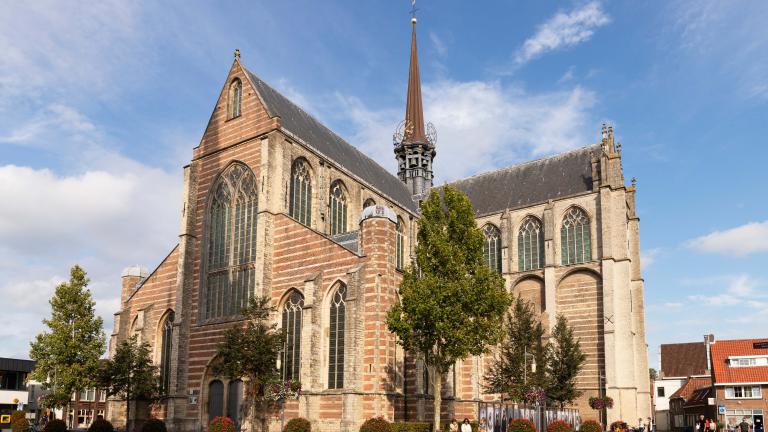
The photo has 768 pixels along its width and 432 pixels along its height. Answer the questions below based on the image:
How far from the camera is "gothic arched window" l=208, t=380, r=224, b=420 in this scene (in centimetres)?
3488

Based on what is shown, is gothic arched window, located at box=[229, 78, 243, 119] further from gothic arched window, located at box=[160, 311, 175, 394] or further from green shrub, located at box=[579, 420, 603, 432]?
green shrub, located at box=[579, 420, 603, 432]

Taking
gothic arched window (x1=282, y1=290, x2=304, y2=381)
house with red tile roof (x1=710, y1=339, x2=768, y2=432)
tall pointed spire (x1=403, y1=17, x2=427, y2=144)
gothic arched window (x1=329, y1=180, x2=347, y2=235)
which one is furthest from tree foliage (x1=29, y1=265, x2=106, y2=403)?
house with red tile roof (x1=710, y1=339, x2=768, y2=432)

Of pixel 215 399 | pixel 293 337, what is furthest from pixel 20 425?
pixel 293 337

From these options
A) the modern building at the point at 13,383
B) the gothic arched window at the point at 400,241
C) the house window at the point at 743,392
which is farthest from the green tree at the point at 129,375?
the house window at the point at 743,392

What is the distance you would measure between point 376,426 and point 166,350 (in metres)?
16.7

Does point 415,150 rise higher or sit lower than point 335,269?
higher

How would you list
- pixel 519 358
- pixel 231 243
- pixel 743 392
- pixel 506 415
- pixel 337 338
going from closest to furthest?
pixel 337 338 → pixel 506 415 → pixel 231 243 → pixel 519 358 → pixel 743 392

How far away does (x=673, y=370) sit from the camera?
234 ft

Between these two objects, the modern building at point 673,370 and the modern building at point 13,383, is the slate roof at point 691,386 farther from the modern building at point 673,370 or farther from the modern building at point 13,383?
the modern building at point 13,383

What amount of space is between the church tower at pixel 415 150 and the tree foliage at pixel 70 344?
3034cm

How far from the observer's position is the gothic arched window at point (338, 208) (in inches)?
1634

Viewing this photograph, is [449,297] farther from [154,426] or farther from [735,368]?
[735,368]

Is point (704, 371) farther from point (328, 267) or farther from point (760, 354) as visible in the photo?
point (328, 267)

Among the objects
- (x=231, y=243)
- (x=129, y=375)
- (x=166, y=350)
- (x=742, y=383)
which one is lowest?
(x=742, y=383)
